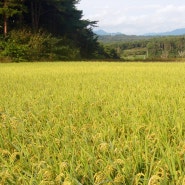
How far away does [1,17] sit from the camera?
945 inches

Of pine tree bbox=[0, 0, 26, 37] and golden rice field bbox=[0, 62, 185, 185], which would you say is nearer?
golden rice field bbox=[0, 62, 185, 185]

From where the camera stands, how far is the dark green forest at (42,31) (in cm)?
2170

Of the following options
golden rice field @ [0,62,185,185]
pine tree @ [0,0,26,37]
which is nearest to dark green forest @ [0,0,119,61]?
pine tree @ [0,0,26,37]

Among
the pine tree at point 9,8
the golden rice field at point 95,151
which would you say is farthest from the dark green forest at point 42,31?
the golden rice field at point 95,151

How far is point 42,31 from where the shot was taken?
85.9 ft

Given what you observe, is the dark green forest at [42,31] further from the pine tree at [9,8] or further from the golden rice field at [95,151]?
the golden rice field at [95,151]

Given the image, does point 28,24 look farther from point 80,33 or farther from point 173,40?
point 173,40

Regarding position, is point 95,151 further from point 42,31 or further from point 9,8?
point 42,31

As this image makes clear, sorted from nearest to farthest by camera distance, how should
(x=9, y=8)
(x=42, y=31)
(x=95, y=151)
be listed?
(x=95, y=151) < (x=9, y=8) < (x=42, y=31)

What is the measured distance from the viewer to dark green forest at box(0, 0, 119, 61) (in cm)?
A: 2170

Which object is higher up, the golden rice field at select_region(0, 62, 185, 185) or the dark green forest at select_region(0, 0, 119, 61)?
the dark green forest at select_region(0, 0, 119, 61)

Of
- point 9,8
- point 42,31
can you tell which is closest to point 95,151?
point 9,8

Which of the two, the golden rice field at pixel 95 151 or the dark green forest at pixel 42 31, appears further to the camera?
the dark green forest at pixel 42 31

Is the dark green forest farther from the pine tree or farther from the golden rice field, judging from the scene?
the golden rice field
